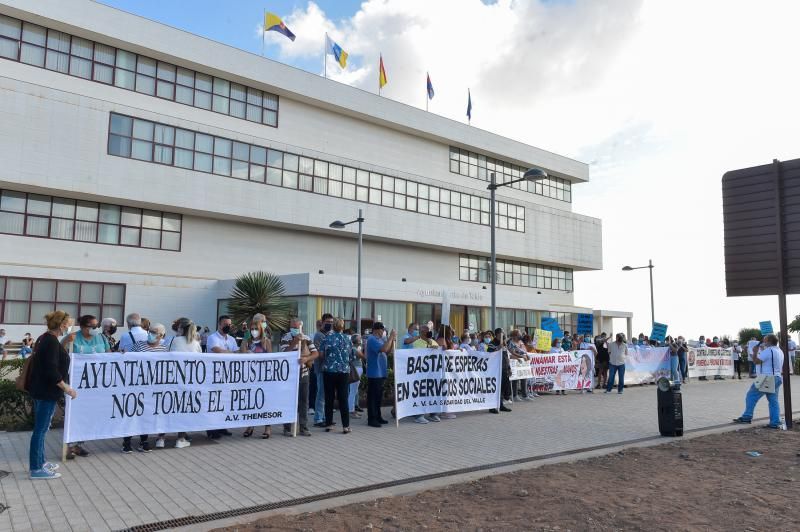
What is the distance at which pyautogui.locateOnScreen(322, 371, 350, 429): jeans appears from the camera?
1059cm

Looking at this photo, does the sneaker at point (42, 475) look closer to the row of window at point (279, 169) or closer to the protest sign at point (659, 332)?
the protest sign at point (659, 332)

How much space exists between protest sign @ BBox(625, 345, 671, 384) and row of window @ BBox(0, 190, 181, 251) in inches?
897

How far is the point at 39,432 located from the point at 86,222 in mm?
25171

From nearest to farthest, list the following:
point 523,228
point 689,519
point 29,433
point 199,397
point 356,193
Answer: point 689,519
point 199,397
point 29,433
point 356,193
point 523,228

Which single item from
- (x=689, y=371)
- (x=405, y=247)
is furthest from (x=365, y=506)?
(x=405, y=247)

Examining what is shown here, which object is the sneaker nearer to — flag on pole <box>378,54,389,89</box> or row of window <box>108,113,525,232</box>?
row of window <box>108,113,525,232</box>

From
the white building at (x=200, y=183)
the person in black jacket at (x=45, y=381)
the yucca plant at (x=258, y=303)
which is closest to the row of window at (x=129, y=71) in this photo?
the white building at (x=200, y=183)

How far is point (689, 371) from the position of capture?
24844 millimetres

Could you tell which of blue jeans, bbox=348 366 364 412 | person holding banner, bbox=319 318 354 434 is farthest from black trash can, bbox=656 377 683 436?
blue jeans, bbox=348 366 364 412

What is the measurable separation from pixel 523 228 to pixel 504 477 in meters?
42.5

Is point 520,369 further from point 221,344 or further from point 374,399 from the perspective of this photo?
point 221,344

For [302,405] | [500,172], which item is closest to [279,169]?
[500,172]

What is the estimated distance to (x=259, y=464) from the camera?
7.94 metres

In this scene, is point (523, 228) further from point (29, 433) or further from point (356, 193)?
point (29, 433)
